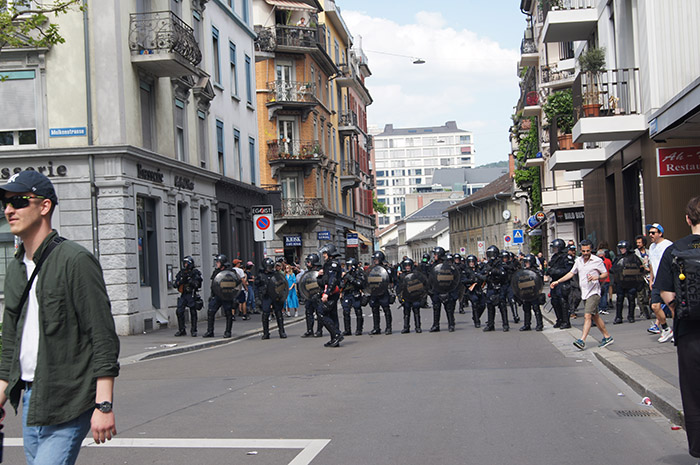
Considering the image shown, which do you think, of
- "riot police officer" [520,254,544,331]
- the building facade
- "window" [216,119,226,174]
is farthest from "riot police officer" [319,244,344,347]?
"window" [216,119,226,174]

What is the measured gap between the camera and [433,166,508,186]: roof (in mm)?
180625

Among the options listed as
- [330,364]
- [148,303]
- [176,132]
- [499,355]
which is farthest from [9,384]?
[176,132]

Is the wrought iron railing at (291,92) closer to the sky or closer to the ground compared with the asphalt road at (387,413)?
closer to the sky

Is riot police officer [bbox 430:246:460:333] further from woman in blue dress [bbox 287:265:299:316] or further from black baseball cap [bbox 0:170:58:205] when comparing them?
black baseball cap [bbox 0:170:58:205]

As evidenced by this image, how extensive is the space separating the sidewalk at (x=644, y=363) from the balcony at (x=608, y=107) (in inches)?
177

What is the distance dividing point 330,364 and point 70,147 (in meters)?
10.3

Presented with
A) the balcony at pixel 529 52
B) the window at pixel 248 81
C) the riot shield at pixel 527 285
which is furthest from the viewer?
the balcony at pixel 529 52

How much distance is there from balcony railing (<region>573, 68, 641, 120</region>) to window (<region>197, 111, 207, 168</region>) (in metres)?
12.6

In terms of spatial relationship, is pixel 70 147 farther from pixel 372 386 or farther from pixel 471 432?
pixel 471 432

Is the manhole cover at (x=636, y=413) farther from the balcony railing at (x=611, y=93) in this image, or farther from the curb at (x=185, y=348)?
the balcony railing at (x=611, y=93)

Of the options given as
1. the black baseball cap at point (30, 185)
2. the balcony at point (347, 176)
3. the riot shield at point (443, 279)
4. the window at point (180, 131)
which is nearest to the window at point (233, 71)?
the window at point (180, 131)

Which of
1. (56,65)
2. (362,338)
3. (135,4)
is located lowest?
(362,338)

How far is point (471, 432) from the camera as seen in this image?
24.8 ft

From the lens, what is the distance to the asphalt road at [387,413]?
6.81 meters
